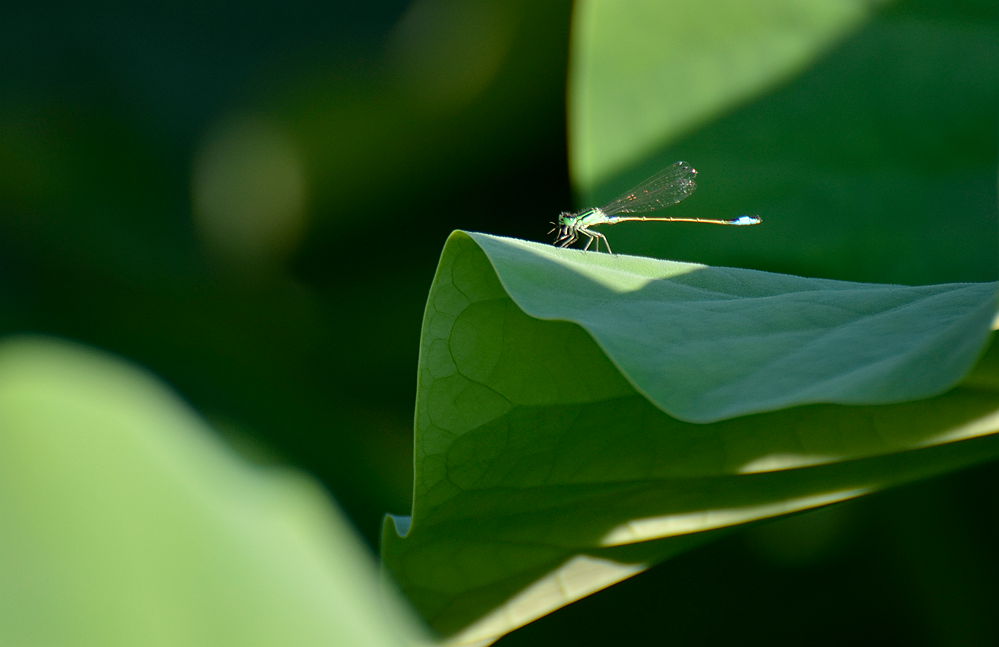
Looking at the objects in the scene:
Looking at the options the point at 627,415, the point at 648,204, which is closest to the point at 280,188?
the point at 648,204

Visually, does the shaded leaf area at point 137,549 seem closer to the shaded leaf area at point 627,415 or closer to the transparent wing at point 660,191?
the shaded leaf area at point 627,415

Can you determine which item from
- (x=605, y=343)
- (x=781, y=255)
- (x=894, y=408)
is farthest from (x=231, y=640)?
(x=781, y=255)

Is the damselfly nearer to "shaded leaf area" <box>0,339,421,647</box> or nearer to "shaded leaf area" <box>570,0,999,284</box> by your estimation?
"shaded leaf area" <box>570,0,999,284</box>

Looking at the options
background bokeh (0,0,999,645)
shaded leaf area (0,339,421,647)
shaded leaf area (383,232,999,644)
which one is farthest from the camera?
background bokeh (0,0,999,645)

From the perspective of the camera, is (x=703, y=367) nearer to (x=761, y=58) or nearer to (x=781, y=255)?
(x=781, y=255)

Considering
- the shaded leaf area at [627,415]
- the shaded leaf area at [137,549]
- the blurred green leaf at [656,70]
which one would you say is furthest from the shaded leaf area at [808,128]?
the shaded leaf area at [137,549]

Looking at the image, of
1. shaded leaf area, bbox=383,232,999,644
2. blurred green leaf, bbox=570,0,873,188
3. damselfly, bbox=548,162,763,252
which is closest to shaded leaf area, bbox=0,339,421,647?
shaded leaf area, bbox=383,232,999,644
